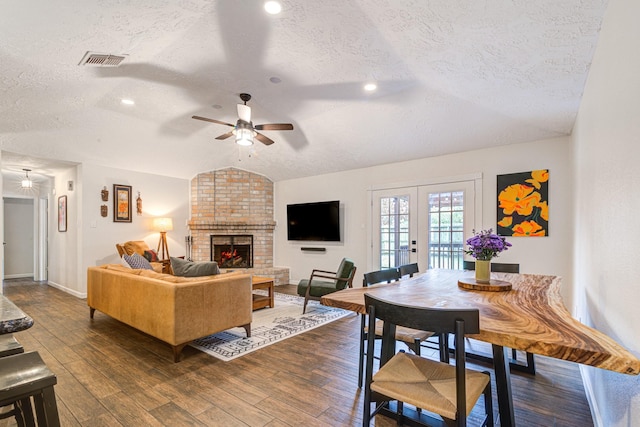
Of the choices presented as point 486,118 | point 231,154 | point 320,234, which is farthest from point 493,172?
point 231,154

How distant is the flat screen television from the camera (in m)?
6.26

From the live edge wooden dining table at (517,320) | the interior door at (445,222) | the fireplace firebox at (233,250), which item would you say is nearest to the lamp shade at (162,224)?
the fireplace firebox at (233,250)

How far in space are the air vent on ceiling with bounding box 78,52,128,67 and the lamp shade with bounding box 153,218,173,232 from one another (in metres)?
3.64

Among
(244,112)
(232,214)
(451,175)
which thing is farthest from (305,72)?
(232,214)

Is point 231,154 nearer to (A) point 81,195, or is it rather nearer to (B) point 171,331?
(A) point 81,195

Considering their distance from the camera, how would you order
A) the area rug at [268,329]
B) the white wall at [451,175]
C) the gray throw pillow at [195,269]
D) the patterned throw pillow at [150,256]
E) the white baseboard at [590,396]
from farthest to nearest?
the patterned throw pillow at [150,256] → the white wall at [451,175] → the gray throw pillow at [195,269] → the area rug at [268,329] → the white baseboard at [590,396]

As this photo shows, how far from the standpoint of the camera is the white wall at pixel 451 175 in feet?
13.0

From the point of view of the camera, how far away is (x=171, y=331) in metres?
2.84

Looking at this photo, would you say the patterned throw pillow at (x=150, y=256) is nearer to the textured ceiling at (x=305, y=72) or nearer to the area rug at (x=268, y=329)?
the textured ceiling at (x=305, y=72)

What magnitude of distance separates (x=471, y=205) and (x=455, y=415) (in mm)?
3923

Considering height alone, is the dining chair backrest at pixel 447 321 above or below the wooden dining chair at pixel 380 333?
above

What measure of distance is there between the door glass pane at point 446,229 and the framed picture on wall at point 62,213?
7.22m

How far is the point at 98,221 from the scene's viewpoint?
5.79 metres

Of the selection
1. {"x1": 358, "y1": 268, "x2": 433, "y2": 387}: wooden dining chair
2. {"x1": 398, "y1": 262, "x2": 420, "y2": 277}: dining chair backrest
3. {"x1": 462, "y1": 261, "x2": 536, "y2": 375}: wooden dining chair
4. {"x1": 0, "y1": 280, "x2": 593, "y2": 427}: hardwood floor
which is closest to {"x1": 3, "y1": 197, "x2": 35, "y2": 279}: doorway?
{"x1": 0, "y1": 280, "x2": 593, "y2": 427}: hardwood floor
